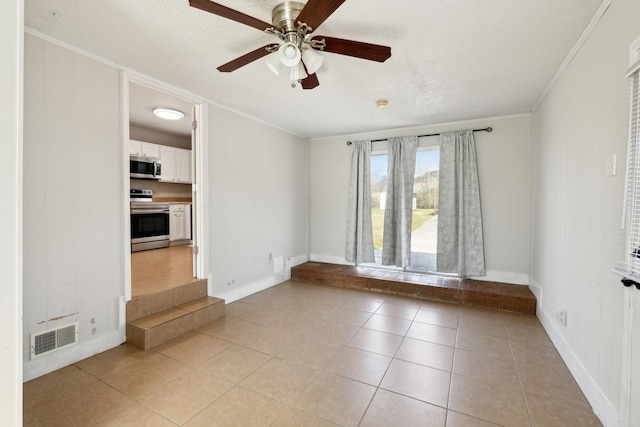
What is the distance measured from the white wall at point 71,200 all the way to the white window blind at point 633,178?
11.5 ft

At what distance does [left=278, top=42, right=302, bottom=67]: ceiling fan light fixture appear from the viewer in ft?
5.63

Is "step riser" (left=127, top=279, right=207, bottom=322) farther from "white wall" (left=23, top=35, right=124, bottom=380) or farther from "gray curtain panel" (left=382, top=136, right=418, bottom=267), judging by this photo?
"gray curtain panel" (left=382, top=136, right=418, bottom=267)

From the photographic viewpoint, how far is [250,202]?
13.1ft

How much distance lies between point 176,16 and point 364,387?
9.12ft

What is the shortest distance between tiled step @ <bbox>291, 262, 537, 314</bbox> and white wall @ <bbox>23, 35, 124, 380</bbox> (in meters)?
2.79

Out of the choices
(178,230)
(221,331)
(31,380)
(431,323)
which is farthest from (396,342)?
(178,230)

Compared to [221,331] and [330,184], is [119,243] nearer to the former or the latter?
[221,331]

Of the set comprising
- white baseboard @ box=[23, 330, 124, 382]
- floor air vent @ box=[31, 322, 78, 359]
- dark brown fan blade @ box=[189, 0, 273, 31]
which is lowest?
white baseboard @ box=[23, 330, 124, 382]

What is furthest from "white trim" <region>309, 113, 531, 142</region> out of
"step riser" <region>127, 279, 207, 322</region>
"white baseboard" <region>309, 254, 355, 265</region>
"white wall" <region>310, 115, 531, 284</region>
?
"step riser" <region>127, 279, 207, 322</region>

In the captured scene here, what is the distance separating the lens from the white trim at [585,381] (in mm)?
1564

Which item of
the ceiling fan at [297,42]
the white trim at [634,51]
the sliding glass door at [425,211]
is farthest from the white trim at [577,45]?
the sliding glass door at [425,211]

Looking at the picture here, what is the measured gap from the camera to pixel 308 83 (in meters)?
2.27
